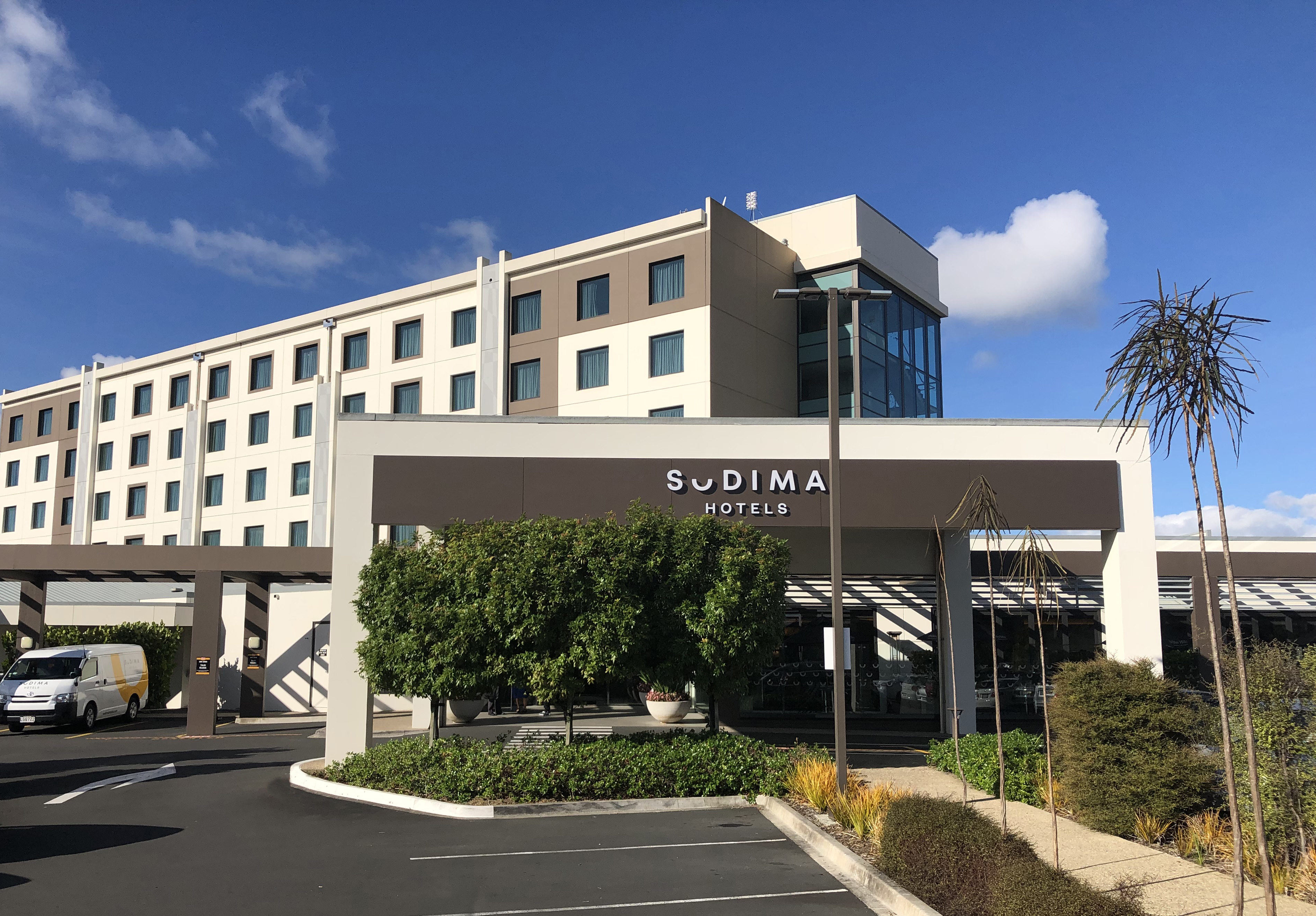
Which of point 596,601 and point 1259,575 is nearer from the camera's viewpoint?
point 596,601

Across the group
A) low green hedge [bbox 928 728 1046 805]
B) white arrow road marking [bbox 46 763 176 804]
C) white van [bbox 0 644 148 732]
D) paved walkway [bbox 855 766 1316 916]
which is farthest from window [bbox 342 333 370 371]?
paved walkway [bbox 855 766 1316 916]

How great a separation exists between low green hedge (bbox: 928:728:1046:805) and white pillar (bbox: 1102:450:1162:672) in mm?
4266

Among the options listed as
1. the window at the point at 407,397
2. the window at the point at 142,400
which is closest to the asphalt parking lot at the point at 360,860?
the window at the point at 407,397

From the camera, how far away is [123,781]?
58.9 ft

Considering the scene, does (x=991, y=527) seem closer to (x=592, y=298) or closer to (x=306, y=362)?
(x=592, y=298)

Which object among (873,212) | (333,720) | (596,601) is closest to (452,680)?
(596,601)

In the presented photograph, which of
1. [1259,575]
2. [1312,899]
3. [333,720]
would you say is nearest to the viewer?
[1312,899]

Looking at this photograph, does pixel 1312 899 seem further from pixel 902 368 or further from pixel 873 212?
pixel 873 212

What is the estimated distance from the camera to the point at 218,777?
18484mm

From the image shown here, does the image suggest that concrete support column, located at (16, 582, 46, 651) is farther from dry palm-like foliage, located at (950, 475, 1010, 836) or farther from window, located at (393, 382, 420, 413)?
dry palm-like foliage, located at (950, 475, 1010, 836)

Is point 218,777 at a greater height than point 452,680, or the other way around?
point 452,680

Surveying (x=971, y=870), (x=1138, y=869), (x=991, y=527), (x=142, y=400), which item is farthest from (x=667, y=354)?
(x=142, y=400)

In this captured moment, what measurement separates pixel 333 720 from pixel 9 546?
15417 millimetres

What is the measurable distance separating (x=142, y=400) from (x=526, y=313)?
2363cm
